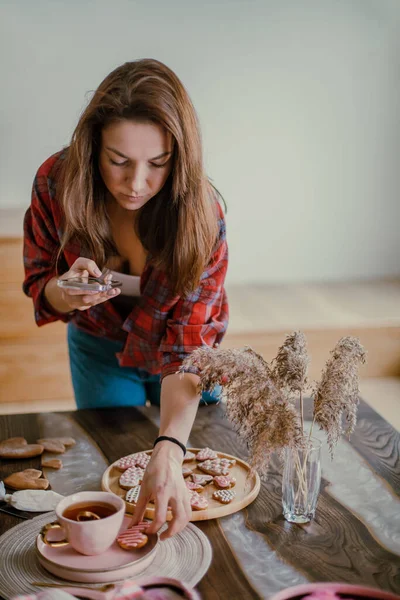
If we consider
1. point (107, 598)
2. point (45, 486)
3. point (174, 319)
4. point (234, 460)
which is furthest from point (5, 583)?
point (174, 319)

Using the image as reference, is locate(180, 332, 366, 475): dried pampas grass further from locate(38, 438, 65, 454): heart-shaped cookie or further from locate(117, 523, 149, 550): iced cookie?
locate(38, 438, 65, 454): heart-shaped cookie

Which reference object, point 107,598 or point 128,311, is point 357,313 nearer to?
point 128,311

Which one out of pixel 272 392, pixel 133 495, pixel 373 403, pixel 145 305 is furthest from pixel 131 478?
pixel 373 403

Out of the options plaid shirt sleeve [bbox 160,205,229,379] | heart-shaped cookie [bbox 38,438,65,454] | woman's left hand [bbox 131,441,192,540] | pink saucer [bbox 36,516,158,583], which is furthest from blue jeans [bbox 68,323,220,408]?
pink saucer [bbox 36,516,158,583]

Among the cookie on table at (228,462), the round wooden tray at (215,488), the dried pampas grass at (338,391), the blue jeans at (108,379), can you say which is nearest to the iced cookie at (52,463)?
the round wooden tray at (215,488)

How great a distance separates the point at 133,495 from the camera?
150 centimetres

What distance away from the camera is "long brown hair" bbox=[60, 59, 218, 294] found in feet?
5.40

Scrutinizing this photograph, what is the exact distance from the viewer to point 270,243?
14.9 ft

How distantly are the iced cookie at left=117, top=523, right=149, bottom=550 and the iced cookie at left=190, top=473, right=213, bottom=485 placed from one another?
0.26 m

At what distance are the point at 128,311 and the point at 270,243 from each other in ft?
8.35

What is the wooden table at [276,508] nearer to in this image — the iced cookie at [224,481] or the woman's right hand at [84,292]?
the iced cookie at [224,481]

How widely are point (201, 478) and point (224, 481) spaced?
0.05 metres

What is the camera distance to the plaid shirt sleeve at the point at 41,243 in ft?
6.35

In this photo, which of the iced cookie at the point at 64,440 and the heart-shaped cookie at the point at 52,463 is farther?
the iced cookie at the point at 64,440
